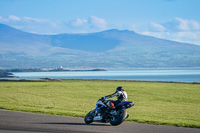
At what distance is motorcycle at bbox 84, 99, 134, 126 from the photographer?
18.2 m

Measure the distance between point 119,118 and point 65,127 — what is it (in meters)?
2.39

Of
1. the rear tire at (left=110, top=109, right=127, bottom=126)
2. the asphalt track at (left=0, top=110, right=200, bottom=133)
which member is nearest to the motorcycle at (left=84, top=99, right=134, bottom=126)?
the rear tire at (left=110, top=109, right=127, bottom=126)

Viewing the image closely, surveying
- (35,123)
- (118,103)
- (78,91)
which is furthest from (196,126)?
(78,91)

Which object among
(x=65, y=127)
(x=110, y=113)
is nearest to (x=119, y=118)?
(x=110, y=113)

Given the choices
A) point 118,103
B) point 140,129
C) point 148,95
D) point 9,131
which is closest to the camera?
point 9,131

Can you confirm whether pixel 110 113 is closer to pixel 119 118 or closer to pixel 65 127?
pixel 119 118

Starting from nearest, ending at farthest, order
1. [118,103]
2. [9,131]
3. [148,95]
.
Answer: [9,131], [118,103], [148,95]

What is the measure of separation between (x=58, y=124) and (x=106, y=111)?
228 cm

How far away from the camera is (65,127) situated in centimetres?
1770

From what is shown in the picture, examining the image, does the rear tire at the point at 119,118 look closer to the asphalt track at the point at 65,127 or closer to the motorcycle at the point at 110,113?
the motorcycle at the point at 110,113

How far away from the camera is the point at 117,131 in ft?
54.9

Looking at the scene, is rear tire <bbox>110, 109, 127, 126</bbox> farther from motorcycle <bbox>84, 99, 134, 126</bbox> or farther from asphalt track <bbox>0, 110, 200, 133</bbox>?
asphalt track <bbox>0, 110, 200, 133</bbox>

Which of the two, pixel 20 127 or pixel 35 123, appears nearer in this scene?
pixel 20 127

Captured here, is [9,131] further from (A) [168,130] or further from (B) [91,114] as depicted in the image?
(A) [168,130]
